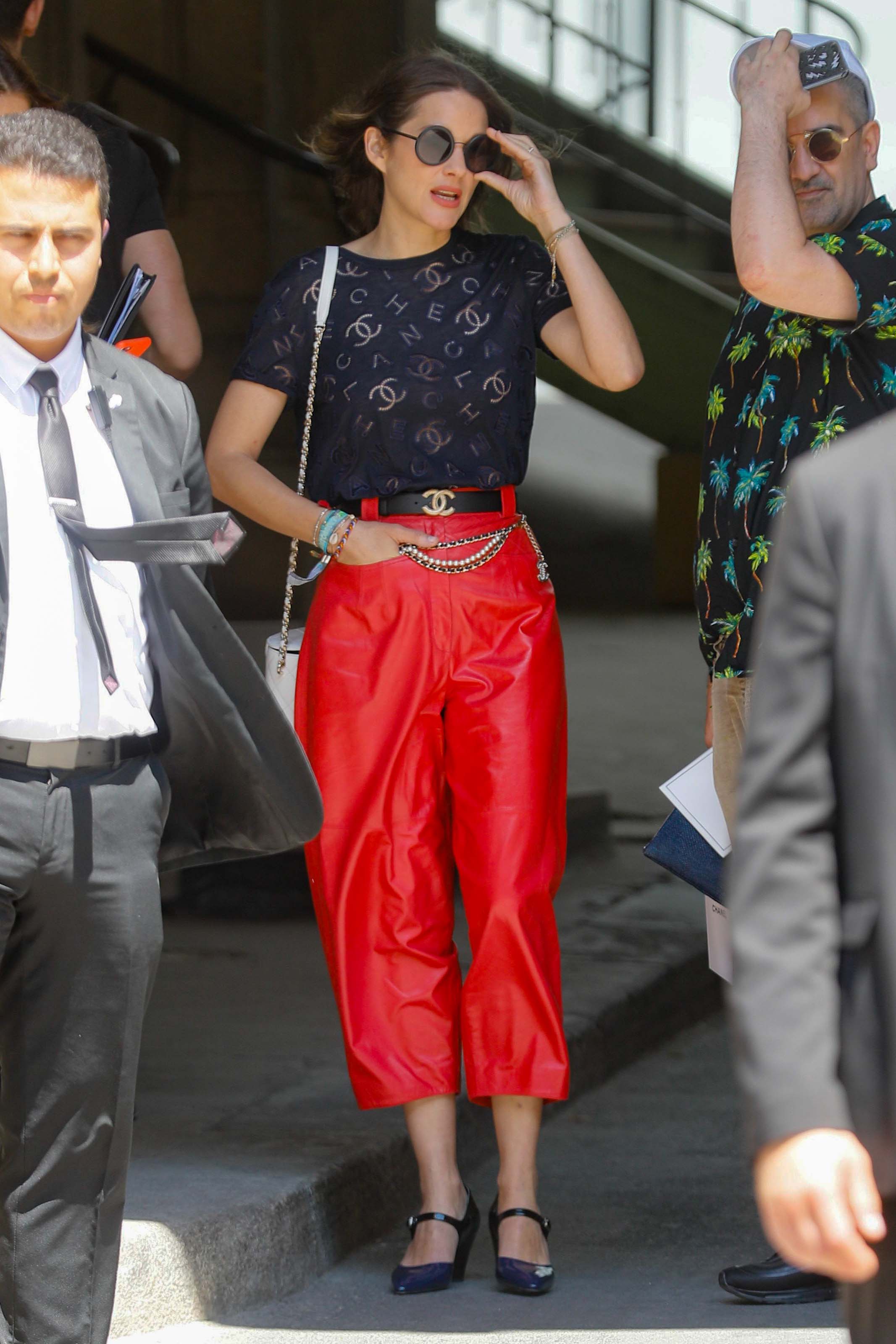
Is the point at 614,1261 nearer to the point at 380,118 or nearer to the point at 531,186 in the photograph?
the point at 531,186

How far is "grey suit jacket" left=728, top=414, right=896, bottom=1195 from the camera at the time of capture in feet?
5.21

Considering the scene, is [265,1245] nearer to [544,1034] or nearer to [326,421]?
[544,1034]

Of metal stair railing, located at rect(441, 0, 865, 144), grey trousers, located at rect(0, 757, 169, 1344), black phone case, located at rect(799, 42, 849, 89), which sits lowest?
grey trousers, located at rect(0, 757, 169, 1344)

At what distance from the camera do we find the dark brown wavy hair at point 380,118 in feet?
11.8

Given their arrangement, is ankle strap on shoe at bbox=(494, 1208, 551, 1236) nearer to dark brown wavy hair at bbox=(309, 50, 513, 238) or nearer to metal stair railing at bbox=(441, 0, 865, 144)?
dark brown wavy hair at bbox=(309, 50, 513, 238)

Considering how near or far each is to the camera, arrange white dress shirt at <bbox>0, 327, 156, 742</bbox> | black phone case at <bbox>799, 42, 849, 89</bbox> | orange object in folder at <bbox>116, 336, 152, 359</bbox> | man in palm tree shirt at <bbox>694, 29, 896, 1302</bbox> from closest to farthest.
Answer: white dress shirt at <bbox>0, 327, 156, 742</bbox>, orange object in folder at <bbox>116, 336, 152, 359</bbox>, man in palm tree shirt at <bbox>694, 29, 896, 1302</bbox>, black phone case at <bbox>799, 42, 849, 89</bbox>

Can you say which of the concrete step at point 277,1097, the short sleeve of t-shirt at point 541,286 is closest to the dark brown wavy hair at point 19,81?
the short sleeve of t-shirt at point 541,286

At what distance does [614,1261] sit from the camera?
368cm

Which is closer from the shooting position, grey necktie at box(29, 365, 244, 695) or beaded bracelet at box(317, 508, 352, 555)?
grey necktie at box(29, 365, 244, 695)

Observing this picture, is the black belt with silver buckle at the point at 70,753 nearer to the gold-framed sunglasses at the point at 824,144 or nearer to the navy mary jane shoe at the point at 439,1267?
the navy mary jane shoe at the point at 439,1267

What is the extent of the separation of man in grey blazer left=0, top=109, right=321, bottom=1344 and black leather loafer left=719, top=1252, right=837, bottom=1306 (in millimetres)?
1269

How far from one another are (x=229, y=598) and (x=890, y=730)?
7.01 m

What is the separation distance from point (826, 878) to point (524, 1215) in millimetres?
2009

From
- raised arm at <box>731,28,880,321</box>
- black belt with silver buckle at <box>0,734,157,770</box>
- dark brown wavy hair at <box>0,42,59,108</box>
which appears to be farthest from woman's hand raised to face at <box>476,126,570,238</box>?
black belt with silver buckle at <box>0,734,157,770</box>
